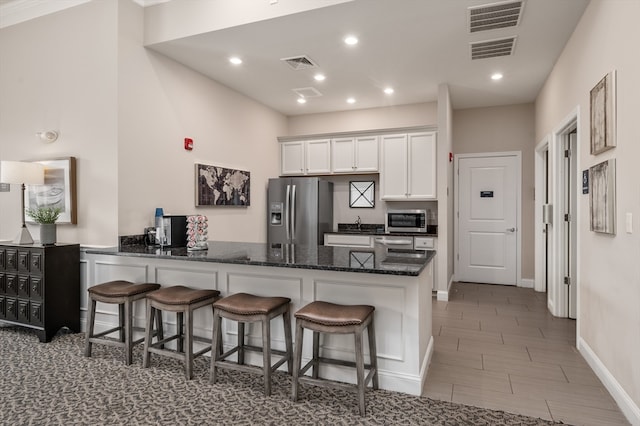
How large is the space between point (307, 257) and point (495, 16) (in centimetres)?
255

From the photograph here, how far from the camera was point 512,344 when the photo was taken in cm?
336

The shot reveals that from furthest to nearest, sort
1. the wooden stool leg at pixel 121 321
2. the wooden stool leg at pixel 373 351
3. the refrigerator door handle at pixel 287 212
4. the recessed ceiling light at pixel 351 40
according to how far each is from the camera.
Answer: the refrigerator door handle at pixel 287 212 < the recessed ceiling light at pixel 351 40 < the wooden stool leg at pixel 121 321 < the wooden stool leg at pixel 373 351

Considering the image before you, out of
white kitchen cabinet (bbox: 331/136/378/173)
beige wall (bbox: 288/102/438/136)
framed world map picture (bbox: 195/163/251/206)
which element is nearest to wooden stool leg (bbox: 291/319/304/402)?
framed world map picture (bbox: 195/163/251/206)

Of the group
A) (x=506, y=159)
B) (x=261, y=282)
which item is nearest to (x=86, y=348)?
(x=261, y=282)

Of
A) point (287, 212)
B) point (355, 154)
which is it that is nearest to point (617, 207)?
point (355, 154)

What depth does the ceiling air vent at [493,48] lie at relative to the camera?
362 centimetres

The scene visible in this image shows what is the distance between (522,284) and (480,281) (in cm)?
59

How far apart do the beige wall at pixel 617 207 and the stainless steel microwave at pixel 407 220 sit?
91.9 inches

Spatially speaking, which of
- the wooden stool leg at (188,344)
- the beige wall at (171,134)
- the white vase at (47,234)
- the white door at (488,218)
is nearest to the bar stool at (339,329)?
the wooden stool leg at (188,344)

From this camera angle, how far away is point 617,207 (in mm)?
2369

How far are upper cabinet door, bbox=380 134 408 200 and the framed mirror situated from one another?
0.43m

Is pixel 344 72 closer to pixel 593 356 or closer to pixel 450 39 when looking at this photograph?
pixel 450 39

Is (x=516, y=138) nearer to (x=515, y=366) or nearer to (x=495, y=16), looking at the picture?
(x=495, y=16)

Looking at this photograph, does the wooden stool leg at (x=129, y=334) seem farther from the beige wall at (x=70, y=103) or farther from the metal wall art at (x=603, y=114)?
the metal wall art at (x=603, y=114)
